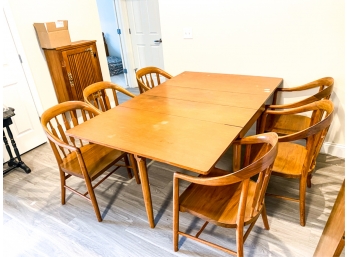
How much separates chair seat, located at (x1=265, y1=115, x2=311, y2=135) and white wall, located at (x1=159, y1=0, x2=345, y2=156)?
35 cm

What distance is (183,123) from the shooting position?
1.62 m

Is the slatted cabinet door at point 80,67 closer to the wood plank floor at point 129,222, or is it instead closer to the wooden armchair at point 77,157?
the wooden armchair at point 77,157

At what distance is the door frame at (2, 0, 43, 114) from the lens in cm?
246

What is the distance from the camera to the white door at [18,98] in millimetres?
2514

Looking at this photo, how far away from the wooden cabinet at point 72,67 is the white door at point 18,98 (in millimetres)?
315

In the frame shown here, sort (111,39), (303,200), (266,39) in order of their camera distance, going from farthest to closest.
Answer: (111,39) → (266,39) → (303,200)

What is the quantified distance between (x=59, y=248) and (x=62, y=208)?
393 mm

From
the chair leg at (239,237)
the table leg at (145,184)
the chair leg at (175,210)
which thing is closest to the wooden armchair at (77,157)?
the table leg at (145,184)

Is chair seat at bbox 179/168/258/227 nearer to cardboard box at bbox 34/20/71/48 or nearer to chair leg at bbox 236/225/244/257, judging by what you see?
chair leg at bbox 236/225/244/257

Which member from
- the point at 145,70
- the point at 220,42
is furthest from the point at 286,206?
the point at 145,70

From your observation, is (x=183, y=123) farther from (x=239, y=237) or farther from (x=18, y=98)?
(x=18, y=98)

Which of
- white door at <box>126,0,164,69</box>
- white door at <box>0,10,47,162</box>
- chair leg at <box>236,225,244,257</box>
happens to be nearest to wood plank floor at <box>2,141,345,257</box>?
chair leg at <box>236,225,244,257</box>

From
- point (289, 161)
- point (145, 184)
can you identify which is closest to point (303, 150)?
point (289, 161)

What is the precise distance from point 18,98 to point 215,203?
2437mm
